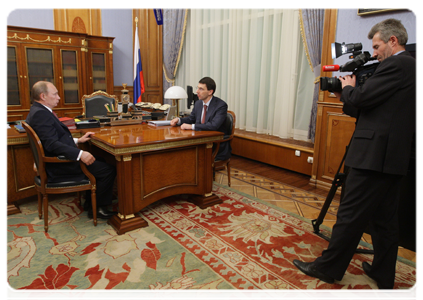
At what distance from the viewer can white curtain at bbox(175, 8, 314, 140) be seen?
4.34 meters

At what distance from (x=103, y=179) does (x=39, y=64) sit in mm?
3617

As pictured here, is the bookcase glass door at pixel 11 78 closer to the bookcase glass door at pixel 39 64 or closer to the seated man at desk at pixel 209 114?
the bookcase glass door at pixel 39 64

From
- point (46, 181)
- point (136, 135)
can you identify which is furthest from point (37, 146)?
point (136, 135)

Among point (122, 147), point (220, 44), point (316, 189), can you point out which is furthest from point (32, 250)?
point (220, 44)

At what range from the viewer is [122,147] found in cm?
237

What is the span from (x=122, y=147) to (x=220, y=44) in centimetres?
364

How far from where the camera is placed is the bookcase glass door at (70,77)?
540cm

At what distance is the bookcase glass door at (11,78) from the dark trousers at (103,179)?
11.2 ft

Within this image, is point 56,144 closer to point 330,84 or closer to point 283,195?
point 330,84

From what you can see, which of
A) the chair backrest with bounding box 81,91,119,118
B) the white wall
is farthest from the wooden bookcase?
the chair backrest with bounding box 81,91,119,118

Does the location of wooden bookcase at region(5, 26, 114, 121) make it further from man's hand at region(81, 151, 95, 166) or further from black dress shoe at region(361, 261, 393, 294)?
black dress shoe at region(361, 261, 393, 294)

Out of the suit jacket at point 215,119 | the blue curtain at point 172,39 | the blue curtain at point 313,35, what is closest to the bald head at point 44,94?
the suit jacket at point 215,119

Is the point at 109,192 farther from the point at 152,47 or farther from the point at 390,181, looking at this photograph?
the point at 152,47

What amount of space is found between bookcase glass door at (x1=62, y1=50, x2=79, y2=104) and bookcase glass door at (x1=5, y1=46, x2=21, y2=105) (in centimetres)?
72
